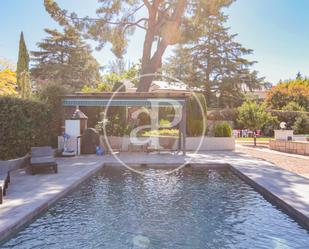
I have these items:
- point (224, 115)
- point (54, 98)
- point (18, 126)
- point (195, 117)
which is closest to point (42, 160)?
point (18, 126)

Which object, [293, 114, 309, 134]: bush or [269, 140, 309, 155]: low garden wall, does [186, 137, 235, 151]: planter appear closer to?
[269, 140, 309, 155]: low garden wall

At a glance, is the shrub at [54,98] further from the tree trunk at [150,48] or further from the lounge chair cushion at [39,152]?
the tree trunk at [150,48]

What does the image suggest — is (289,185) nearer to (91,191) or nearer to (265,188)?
(265,188)

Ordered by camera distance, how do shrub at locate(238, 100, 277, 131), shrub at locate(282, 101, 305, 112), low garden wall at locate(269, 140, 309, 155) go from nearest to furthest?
low garden wall at locate(269, 140, 309, 155)
shrub at locate(238, 100, 277, 131)
shrub at locate(282, 101, 305, 112)

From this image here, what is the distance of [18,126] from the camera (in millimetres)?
14320

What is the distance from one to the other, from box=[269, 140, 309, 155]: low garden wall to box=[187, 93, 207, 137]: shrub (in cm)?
580

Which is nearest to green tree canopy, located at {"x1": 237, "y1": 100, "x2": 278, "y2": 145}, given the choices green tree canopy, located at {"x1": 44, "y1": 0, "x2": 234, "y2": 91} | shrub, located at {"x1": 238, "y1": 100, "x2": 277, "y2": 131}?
shrub, located at {"x1": 238, "y1": 100, "x2": 277, "y2": 131}

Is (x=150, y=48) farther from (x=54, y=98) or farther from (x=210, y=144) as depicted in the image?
(x=54, y=98)

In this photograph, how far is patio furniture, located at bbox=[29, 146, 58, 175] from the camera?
12.9 meters

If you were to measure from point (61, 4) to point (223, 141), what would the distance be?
19350 mm

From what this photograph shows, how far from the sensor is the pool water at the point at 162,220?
6.63 m

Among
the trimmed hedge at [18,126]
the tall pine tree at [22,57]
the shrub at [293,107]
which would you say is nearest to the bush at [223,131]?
the trimmed hedge at [18,126]

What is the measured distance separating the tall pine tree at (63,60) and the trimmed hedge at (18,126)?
3607 cm

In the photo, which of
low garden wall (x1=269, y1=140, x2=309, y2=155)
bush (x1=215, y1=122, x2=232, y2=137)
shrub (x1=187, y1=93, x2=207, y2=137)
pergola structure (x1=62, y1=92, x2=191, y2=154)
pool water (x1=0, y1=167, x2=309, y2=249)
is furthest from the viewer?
shrub (x1=187, y1=93, x2=207, y2=137)
